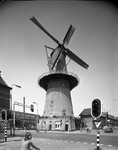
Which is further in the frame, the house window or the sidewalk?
the house window

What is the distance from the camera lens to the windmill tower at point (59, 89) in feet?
113

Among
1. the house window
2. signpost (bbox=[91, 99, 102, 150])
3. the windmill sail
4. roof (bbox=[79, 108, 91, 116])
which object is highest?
the windmill sail

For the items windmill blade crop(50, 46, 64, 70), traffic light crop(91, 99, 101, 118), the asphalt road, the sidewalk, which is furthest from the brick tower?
traffic light crop(91, 99, 101, 118)

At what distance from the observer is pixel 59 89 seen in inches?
1430

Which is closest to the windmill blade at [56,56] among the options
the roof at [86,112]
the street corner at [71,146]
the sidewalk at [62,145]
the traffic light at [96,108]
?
the roof at [86,112]

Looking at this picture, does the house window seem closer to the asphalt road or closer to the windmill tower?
the windmill tower

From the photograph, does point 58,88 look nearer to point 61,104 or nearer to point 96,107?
point 61,104

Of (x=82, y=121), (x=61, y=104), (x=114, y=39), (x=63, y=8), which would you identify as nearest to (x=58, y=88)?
(x=61, y=104)

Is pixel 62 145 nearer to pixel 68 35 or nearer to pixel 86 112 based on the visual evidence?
pixel 68 35

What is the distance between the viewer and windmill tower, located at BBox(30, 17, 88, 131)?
113ft

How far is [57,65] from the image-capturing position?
1398 inches

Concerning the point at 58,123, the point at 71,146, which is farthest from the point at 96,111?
the point at 58,123

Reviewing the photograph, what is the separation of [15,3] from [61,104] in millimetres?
27933

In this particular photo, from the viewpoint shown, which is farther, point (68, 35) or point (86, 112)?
point (86, 112)
